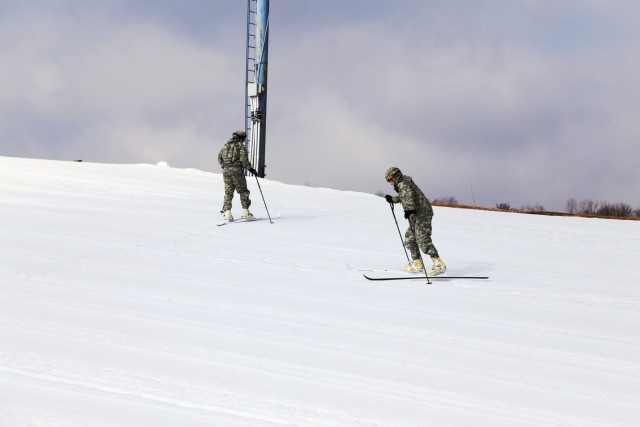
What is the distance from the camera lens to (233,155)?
1385 cm

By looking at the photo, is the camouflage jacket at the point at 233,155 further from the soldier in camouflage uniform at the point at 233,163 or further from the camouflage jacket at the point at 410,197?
the camouflage jacket at the point at 410,197

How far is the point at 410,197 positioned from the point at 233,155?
5.41 meters

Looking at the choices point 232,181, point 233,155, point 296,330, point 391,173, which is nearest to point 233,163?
point 233,155

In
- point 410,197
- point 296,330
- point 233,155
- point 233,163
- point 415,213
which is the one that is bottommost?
point 296,330

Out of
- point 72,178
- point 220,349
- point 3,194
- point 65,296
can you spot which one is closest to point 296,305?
point 220,349

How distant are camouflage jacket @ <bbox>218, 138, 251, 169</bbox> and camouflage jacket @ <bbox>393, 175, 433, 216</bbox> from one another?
4.99 m

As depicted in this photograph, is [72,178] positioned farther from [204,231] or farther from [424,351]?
[424,351]

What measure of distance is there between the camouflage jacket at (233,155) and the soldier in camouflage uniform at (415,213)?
16.1ft

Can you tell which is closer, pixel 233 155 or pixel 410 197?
pixel 410 197

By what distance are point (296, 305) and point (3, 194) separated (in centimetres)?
1213

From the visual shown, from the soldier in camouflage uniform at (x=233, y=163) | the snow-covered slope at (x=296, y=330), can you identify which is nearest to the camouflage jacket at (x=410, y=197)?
the snow-covered slope at (x=296, y=330)

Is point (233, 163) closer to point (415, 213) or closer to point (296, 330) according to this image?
point (415, 213)

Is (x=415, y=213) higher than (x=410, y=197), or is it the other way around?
(x=410, y=197)

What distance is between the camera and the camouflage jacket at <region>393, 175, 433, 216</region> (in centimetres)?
946
